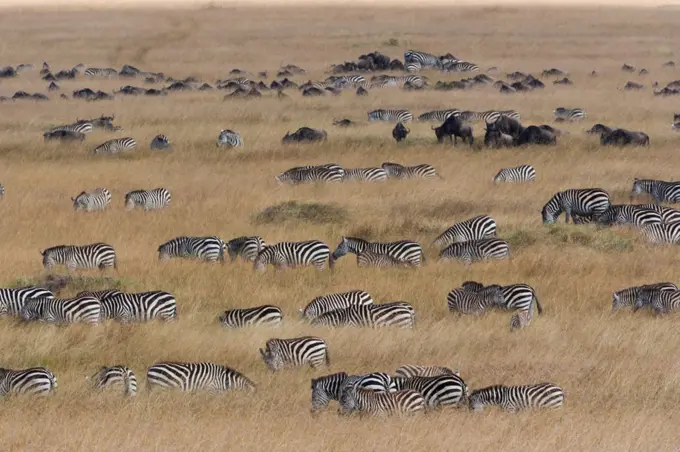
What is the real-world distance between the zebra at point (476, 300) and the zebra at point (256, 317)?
2275mm

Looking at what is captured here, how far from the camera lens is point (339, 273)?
54.9 feet

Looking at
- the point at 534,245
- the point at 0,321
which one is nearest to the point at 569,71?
the point at 534,245

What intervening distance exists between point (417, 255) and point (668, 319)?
426 centimetres

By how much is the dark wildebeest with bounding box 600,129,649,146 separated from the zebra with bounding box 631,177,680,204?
5688mm

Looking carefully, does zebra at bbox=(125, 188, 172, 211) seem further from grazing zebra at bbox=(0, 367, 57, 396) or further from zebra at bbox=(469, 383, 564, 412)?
zebra at bbox=(469, 383, 564, 412)

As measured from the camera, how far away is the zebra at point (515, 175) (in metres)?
23.8

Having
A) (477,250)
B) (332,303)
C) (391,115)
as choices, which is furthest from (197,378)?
(391,115)

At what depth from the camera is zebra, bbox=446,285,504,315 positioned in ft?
46.5

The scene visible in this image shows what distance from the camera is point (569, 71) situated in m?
48.2

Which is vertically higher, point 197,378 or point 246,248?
point 197,378

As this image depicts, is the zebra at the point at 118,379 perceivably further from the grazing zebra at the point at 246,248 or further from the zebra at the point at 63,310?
the grazing zebra at the point at 246,248

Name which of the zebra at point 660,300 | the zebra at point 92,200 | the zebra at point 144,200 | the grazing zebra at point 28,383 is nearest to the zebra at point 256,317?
the grazing zebra at point 28,383

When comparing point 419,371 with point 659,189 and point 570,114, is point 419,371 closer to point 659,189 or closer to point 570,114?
point 659,189

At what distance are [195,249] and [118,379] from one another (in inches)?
254
